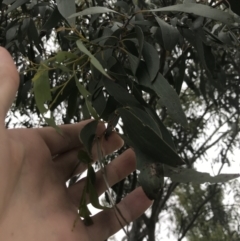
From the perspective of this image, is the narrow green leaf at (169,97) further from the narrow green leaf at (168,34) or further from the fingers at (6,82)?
the fingers at (6,82)

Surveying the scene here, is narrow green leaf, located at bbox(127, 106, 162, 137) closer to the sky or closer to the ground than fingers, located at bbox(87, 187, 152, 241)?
closer to the sky

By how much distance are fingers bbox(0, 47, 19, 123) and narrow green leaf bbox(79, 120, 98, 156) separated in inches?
3.6

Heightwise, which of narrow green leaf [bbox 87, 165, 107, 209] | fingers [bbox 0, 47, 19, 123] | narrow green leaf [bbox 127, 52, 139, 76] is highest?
fingers [bbox 0, 47, 19, 123]

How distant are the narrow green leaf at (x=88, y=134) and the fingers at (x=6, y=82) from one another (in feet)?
0.30

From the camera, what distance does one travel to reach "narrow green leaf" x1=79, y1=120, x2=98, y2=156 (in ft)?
1.40

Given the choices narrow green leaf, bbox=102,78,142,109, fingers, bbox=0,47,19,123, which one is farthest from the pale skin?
narrow green leaf, bbox=102,78,142,109

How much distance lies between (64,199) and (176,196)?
1.03m

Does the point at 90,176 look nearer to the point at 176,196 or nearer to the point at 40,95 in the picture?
the point at 40,95

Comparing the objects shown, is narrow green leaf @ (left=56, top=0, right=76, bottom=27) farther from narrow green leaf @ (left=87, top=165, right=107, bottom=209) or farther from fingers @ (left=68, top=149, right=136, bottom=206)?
fingers @ (left=68, top=149, right=136, bottom=206)

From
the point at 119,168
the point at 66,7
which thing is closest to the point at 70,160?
the point at 119,168

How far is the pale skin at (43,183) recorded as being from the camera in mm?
447

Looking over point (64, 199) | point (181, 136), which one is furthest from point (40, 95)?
point (181, 136)

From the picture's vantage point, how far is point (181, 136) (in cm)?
121

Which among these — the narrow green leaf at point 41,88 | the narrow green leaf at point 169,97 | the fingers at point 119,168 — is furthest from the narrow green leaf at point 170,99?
the fingers at point 119,168
